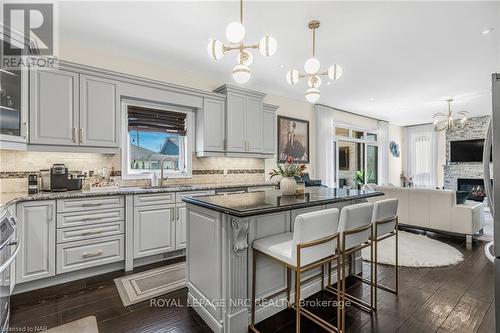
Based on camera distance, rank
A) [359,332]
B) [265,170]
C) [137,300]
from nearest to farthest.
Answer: [359,332], [137,300], [265,170]

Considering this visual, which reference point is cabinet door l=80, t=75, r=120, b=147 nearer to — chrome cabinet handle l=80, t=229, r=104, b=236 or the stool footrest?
chrome cabinet handle l=80, t=229, r=104, b=236

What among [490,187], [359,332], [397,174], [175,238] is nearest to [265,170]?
[175,238]

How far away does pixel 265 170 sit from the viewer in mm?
5195

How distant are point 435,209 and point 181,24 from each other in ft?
16.3

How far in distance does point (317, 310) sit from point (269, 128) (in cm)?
339

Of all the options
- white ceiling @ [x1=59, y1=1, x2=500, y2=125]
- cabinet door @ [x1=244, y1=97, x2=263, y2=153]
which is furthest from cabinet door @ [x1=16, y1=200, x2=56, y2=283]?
cabinet door @ [x1=244, y1=97, x2=263, y2=153]

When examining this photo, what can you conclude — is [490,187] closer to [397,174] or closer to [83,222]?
[83,222]

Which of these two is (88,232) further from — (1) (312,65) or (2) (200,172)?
(1) (312,65)

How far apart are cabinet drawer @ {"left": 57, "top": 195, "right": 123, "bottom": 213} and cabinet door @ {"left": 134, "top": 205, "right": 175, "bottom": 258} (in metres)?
0.24

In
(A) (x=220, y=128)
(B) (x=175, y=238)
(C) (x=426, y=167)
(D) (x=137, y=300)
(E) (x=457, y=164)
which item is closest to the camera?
(D) (x=137, y=300)

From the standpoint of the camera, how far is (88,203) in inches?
108

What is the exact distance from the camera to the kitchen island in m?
1.80

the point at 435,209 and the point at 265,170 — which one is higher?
the point at 265,170

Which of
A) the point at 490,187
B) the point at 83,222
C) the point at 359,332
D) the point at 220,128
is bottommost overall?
the point at 359,332
